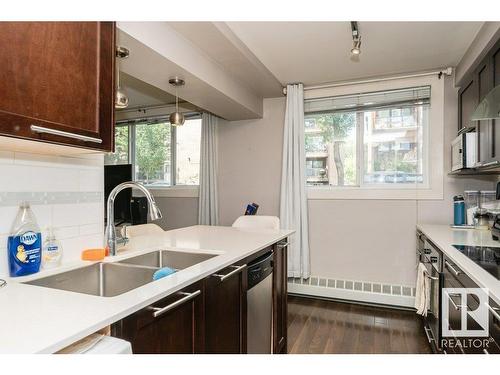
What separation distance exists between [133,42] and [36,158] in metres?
1.00

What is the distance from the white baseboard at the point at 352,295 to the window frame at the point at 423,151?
0.99 meters

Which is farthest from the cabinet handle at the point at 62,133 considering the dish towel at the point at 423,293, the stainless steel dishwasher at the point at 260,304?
the dish towel at the point at 423,293

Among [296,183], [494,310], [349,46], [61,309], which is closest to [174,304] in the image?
[61,309]

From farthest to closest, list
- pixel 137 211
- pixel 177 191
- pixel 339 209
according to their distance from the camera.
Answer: pixel 177 191 → pixel 137 211 → pixel 339 209

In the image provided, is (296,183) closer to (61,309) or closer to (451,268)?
(451,268)

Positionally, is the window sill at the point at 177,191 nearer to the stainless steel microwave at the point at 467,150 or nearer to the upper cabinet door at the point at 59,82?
the stainless steel microwave at the point at 467,150

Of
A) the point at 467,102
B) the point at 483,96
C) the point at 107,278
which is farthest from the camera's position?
the point at 467,102

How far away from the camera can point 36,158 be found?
1.25 metres

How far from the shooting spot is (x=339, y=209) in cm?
349

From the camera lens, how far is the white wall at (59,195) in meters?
1.14

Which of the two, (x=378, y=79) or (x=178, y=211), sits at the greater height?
(x=378, y=79)

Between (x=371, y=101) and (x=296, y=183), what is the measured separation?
Result: 1.16m
